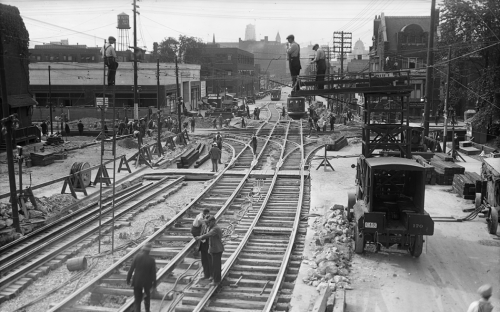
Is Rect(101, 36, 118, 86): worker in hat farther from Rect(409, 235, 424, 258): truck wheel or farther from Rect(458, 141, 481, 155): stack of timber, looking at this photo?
Rect(458, 141, 481, 155): stack of timber

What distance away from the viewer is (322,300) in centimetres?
975

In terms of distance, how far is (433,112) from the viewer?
5659 cm

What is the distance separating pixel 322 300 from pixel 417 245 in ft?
14.3

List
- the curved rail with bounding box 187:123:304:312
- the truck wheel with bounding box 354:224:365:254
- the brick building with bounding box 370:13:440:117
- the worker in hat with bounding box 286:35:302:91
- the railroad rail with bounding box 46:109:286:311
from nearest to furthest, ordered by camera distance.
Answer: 1. the curved rail with bounding box 187:123:304:312
2. the railroad rail with bounding box 46:109:286:311
3. the truck wheel with bounding box 354:224:365:254
4. the worker in hat with bounding box 286:35:302:91
5. the brick building with bounding box 370:13:440:117

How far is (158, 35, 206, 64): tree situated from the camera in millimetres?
109688

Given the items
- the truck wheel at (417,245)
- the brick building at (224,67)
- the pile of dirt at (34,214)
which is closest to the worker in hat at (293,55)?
the truck wheel at (417,245)

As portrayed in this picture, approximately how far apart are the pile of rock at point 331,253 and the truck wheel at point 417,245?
159 centimetres

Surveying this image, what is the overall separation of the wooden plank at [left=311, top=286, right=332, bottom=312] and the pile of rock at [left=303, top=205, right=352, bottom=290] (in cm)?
30


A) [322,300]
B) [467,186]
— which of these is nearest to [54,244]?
[322,300]

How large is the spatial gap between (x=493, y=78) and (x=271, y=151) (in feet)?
58.0

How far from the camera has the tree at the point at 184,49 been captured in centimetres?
10969

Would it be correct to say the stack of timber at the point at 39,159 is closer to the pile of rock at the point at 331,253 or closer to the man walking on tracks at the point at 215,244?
the pile of rock at the point at 331,253

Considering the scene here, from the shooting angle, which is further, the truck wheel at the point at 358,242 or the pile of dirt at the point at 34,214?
the pile of dirt at the point at 34,214

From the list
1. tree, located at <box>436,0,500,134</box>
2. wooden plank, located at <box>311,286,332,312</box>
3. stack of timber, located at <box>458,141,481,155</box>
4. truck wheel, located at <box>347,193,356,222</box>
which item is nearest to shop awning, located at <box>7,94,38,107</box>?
truck wheel, located at <box>347,193,356,222</box>
